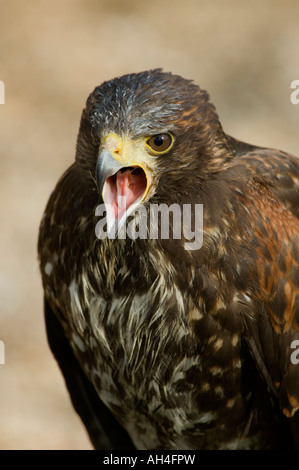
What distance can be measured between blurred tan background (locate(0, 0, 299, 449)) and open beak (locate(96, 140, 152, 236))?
401 cm

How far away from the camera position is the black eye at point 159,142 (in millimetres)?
3588

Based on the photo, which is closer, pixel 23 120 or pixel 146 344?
pixel 146 344

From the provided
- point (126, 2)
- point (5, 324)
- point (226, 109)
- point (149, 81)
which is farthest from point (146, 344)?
point (126, 2)

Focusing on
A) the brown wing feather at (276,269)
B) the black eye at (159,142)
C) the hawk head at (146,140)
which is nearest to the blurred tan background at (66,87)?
the brown wing feather at (276,269)

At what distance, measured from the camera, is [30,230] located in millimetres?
9148

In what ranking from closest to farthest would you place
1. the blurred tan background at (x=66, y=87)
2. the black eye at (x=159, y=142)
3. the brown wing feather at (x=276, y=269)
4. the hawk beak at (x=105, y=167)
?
the hawk beak at (x=105, y=167) → the black eye at (x=159, y=142) → the brown wing feather at (x=276, y=269) → the blurred tan background at (x=66, y=87)

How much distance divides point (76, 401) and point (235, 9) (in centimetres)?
863

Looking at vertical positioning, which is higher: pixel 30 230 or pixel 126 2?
pixel 126 2

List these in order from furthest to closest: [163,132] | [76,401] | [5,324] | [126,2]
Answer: [126,2] → [5,324] → [76,401] → [163,132]

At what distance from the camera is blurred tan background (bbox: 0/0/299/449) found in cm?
798

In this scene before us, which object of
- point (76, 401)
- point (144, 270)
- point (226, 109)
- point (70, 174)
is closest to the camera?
point (144, 270)

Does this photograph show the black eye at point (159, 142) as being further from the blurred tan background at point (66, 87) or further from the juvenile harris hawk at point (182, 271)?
the blurred tan background at point (66, 87)

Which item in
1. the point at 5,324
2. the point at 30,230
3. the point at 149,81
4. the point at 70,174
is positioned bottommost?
the point at 5,324
